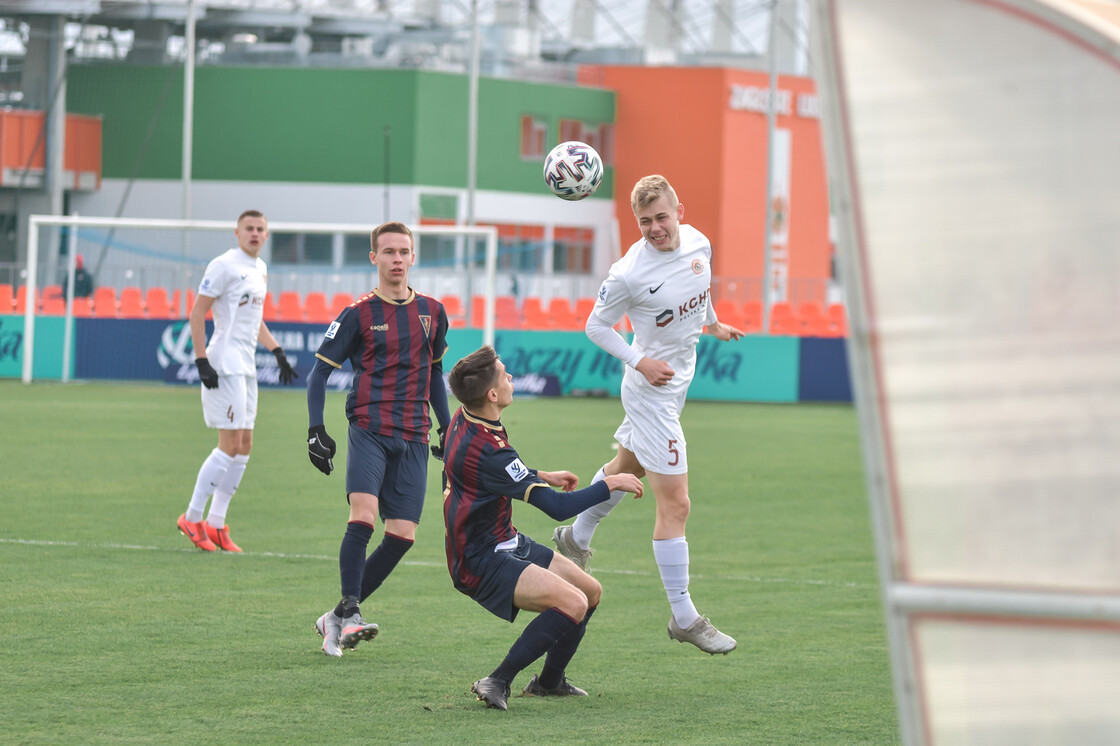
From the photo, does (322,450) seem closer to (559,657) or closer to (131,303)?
(559,657)

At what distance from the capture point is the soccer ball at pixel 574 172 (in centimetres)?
832

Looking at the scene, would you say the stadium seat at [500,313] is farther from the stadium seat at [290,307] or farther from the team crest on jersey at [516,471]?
the team crest on jersey at [516,471]

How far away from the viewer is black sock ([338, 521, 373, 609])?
22.6 feet

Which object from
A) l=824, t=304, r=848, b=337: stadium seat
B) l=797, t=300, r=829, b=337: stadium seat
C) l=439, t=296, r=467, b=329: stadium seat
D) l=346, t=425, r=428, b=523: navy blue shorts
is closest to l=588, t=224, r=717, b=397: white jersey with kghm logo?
l=346, t=425, r=428, b=523: navy blue shorts

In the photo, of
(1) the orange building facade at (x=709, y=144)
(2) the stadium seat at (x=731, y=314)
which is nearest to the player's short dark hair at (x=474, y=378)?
(2) the stadium seat at (x=731, y=314)

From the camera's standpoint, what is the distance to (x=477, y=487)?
594 cm

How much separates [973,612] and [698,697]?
131 inches

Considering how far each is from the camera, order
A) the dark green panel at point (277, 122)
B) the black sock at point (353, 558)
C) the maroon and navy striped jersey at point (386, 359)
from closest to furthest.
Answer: the black sock at point (353, 558) → the maroon and navy striped jersey at point (386, 359) → the dark green panel at point (277, 122)

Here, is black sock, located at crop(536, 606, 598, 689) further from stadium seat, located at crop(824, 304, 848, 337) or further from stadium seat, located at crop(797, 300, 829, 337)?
stadium seat, located at crop(797, 300, 829, 337)

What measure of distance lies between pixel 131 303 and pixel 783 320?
41.0ft

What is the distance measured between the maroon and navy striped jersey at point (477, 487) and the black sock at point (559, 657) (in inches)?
16.0

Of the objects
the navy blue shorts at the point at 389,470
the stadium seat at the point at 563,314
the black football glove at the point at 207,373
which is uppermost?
the stadium seat at the point at 563,314

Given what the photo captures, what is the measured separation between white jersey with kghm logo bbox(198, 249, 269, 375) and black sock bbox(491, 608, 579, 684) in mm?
4782

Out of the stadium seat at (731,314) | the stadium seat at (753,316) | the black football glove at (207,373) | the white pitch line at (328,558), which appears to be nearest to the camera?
the white pitch line at (328,558)
